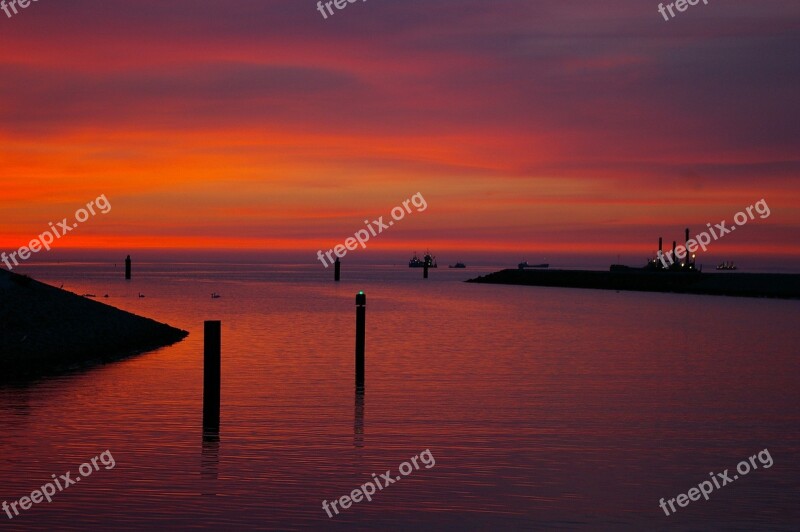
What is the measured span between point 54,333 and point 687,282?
11506 cm

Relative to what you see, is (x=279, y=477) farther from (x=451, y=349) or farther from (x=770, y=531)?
(x=451, y=349)

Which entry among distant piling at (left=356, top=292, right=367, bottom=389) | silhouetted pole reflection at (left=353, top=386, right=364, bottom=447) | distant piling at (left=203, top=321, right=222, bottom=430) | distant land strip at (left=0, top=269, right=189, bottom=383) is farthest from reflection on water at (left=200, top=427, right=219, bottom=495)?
distant land strip at (left=0, top=269, right=189, bottom=383)

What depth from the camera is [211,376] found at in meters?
21.5

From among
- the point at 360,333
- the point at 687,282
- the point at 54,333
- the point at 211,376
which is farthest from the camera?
the point at 687,282

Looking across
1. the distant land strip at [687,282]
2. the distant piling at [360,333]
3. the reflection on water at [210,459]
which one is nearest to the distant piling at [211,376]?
the reflection on water at [210,459]

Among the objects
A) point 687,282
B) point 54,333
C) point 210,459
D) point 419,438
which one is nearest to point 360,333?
point 419,438

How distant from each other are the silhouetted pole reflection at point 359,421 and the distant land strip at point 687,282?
96923 mm

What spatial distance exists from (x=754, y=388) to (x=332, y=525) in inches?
778

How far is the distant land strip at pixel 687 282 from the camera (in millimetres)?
122500

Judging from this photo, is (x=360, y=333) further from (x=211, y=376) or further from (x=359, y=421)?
(x=211, y=376)

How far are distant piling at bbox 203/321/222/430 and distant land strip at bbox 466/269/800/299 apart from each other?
103480 millimetres

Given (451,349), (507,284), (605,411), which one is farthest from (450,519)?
(507,284)

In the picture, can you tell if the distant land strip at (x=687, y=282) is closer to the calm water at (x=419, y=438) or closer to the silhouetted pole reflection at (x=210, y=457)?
the calm water at (x=419, y=438)

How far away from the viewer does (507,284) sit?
591 ft
